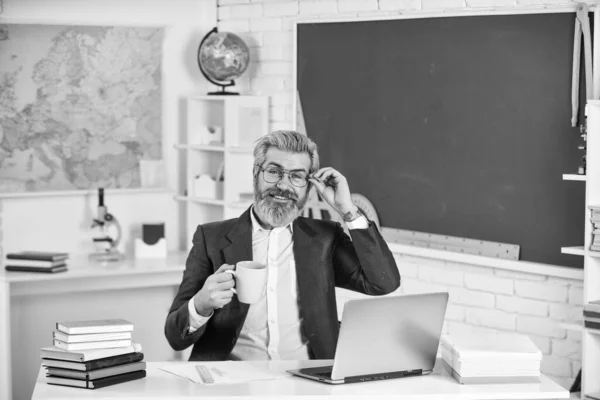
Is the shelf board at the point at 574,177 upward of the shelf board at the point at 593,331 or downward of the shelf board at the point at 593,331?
upward

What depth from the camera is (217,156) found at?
5238mm

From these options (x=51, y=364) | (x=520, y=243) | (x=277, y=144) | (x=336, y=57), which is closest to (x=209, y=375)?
(x=51, y=364)

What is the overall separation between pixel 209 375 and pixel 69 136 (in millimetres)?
2622

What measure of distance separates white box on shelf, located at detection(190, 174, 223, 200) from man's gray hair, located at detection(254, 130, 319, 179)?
1.88 m

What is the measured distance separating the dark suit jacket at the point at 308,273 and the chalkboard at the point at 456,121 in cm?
103

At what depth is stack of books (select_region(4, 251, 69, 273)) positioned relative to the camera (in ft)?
14.6

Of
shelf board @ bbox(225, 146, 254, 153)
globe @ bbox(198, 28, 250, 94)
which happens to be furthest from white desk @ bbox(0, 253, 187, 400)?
globe @ bbox(198, 28, 250, 94)

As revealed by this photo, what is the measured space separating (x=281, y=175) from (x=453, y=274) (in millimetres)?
1382

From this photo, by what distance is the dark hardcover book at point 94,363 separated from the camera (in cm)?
248

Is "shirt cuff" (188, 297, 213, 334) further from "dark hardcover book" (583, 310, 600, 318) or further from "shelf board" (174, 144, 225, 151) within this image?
"shelf board" (174, 144, 225, 151)

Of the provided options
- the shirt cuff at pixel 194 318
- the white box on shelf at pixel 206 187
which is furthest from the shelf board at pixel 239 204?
the shirt cuff at pixel 194 318

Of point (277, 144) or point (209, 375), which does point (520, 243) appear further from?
point (209, 375)

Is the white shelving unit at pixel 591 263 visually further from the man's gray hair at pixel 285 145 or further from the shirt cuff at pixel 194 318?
the shirt cuff at pixel 194 318

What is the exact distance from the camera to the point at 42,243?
4891 mm
